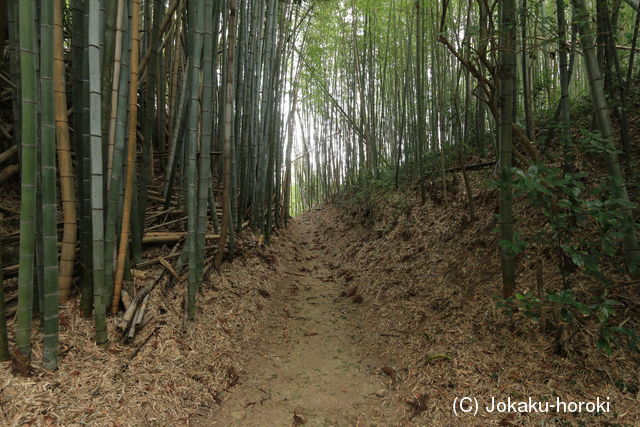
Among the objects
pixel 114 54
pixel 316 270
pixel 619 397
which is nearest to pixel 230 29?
pixel 114 54

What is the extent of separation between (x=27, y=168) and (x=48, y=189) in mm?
123

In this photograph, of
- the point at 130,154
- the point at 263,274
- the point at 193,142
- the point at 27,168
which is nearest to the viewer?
the point at 27,168

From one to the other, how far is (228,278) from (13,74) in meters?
1.95

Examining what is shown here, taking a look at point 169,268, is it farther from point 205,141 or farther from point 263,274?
point 263,274

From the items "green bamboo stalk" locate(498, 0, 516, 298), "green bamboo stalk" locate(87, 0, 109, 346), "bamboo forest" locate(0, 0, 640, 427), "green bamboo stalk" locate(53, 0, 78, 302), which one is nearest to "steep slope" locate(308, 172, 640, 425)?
"bamboo forest" locate(0, 0, 640, 427)

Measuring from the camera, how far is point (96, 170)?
5.17 ft

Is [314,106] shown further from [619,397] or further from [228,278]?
[619,397]

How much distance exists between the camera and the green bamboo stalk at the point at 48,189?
4.38 ft

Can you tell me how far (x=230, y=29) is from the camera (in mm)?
2744

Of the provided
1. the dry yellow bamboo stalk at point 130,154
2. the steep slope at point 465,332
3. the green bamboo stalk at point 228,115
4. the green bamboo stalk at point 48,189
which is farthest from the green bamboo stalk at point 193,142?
the steep slope at point 465,332

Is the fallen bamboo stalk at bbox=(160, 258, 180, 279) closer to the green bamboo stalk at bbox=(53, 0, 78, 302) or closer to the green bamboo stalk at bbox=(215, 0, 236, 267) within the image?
the green bamboo stalk at bbox=(215, 0, 236, 267)

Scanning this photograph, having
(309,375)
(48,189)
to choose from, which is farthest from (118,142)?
(309,375)

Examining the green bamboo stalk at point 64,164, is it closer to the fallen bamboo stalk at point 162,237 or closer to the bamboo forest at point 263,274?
the bamboo forest at point 263,274

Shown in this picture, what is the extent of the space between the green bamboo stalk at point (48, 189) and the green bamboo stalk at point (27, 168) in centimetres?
3
